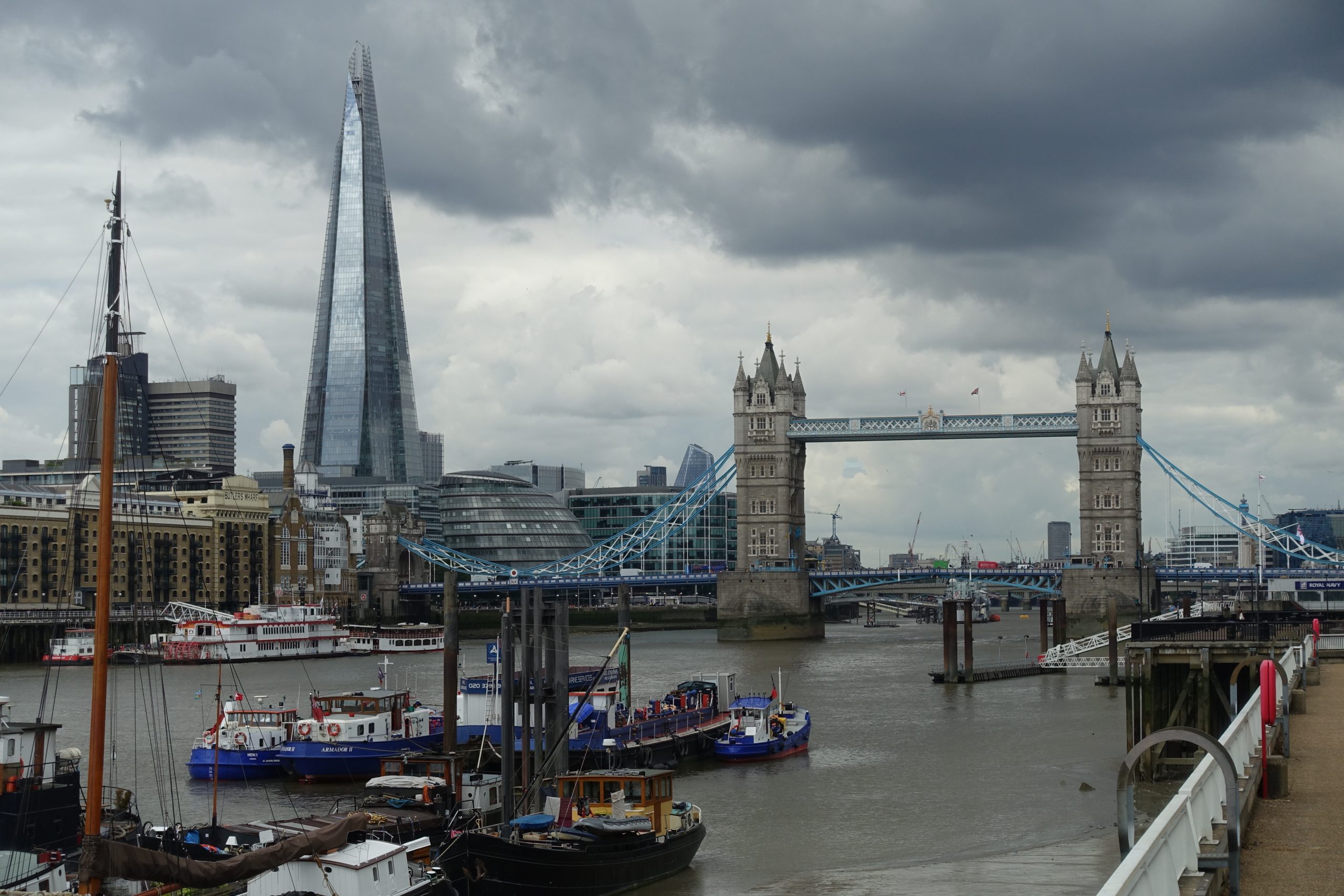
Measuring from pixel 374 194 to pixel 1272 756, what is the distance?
17469 cm

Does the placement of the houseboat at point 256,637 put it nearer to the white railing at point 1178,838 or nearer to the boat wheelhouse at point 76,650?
the boat wheelhouse at point 76,650

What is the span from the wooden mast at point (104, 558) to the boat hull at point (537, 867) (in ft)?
16.9

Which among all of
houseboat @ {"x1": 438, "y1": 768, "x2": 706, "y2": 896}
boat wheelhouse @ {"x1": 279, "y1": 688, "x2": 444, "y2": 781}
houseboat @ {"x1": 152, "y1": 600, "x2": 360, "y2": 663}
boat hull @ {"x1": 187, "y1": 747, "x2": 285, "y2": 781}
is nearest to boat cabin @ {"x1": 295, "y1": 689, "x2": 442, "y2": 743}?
boat wheelhouse @ {"x1": 279, "y1": 688, "x2": 444, "y2": 781}

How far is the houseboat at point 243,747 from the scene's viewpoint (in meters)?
38.6

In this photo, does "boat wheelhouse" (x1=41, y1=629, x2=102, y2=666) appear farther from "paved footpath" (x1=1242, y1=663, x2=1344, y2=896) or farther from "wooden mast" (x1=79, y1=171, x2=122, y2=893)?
"paved footpath" (x1=1242, y1=663, x2=1344, y2=896)

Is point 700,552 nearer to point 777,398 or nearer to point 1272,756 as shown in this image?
point 777,398

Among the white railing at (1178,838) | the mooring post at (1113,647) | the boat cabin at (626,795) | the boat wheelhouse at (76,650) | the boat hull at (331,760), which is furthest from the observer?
the boat wheelhouse at (76,650)

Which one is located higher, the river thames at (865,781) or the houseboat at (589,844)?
the houseboat at (589,844)

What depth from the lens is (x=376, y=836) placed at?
24969 millimetres

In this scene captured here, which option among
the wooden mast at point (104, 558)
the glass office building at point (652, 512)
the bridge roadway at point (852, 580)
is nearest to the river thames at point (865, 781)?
the wooden mast at point (104, 558)

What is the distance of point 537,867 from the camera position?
23.9 m

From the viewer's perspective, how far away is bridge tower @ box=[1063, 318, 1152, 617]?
341 ft

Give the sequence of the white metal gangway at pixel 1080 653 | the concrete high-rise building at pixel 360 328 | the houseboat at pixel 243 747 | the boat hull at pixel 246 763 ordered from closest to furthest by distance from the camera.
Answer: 1. the houseboat at pixel 243 747
2. the boat hull at pixel 246 763
3. the white metal gangway at pixel 1080 653
4. the concrete high-rise building at pixel 360 328

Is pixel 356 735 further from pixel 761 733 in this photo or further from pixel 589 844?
pixel 589 844
